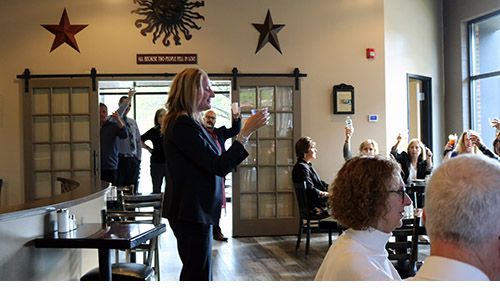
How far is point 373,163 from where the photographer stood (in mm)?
→ 1716

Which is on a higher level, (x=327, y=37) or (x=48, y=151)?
(x=327, y=37)

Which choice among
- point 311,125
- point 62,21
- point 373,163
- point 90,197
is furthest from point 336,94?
point 373,163

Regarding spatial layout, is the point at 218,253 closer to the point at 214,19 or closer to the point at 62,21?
the point at 214,19

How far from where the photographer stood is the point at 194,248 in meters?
2.19

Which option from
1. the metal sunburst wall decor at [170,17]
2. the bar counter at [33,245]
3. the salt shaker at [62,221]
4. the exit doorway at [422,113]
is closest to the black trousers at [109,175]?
the metal sunburst wall decor at [170,17]

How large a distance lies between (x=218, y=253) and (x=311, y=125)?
7.65 feet

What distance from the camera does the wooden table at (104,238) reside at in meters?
2.54

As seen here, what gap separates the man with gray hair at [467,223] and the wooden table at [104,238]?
1.80 meters

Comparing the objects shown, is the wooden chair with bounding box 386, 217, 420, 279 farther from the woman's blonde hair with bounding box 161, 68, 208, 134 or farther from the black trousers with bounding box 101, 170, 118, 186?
the black trousers with bounding box 101, 170, 118, 186

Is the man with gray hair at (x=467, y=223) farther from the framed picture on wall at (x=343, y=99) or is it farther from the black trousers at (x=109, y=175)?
the black trousers at (x=109, y=175)

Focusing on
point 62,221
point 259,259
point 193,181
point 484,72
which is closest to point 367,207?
point 193,181

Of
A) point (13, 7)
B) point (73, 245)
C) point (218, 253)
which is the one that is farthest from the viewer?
point (13, 7)

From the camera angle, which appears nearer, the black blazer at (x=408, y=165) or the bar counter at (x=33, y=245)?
the bar counter at (x=33, y=245)

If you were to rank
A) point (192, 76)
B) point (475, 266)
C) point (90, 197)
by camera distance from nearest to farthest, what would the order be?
point (475, 266)
point (192, 76)
point (90, 197)
